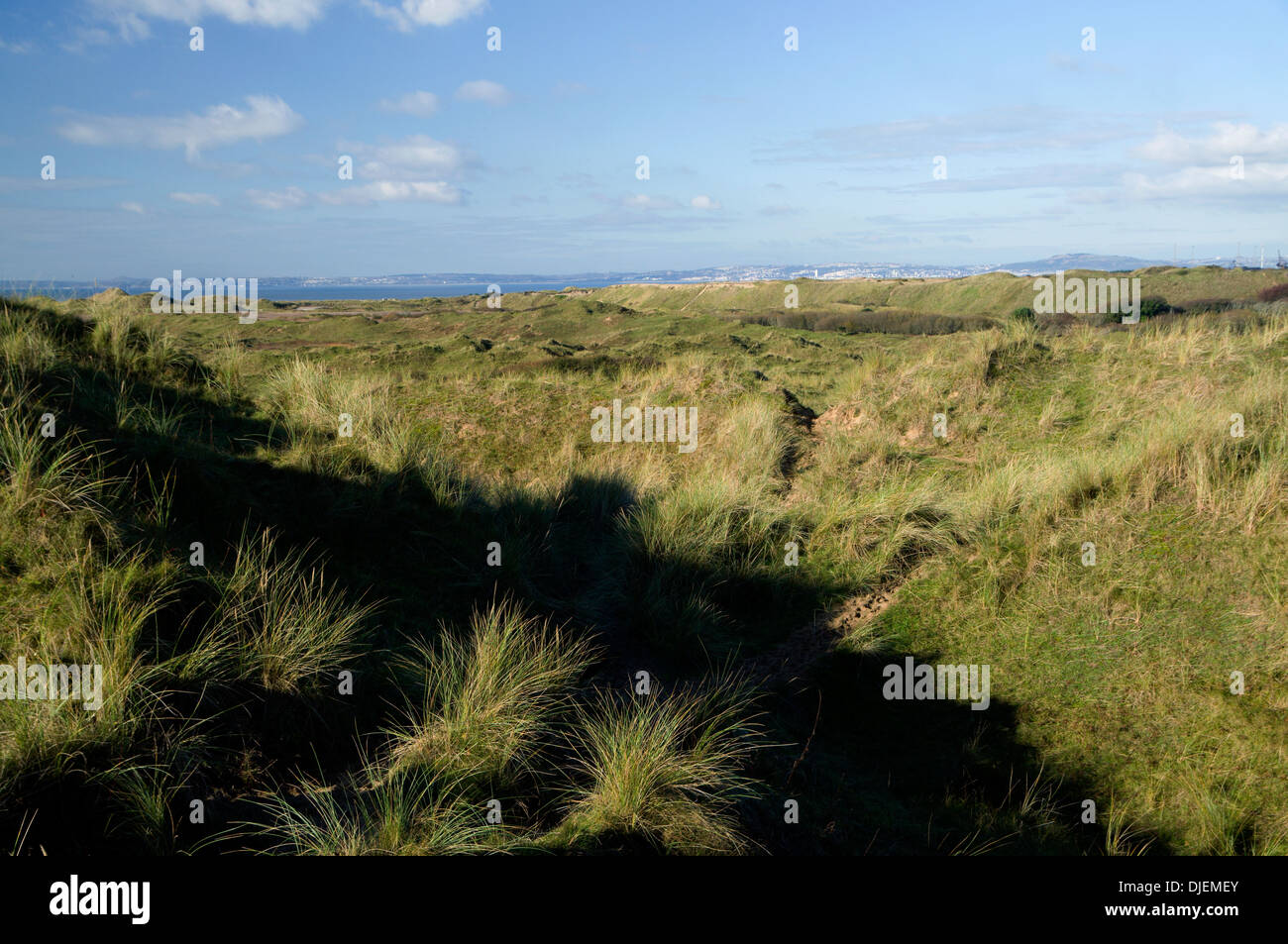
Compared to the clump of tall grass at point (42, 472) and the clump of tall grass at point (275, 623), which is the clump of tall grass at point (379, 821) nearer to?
the clump of tall grass at point (275, 623)

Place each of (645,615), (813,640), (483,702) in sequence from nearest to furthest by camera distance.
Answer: (483,702)
(645,615)
(813,640)

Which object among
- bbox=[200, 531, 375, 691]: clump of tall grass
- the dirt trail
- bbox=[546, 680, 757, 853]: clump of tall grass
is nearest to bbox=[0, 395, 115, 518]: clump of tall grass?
bbox=[200, 531, 375, 691]: clump of tall grass

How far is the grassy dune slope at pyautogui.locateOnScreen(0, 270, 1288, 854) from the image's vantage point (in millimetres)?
3434

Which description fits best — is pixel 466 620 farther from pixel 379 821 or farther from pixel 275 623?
pixel 379 821

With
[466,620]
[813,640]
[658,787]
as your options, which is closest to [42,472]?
[466,620]

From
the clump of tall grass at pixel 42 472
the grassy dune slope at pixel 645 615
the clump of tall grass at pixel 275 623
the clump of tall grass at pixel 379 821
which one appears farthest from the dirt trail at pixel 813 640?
the clump of tall grass at pixel 42 472

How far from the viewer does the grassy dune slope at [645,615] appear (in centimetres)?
343

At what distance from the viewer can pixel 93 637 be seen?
11.5 feet

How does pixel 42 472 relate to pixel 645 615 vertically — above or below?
above

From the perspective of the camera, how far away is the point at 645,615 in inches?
244

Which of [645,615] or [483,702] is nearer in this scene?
[483,702]

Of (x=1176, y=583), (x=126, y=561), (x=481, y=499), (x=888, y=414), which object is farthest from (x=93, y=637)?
(x=888, y=414)
